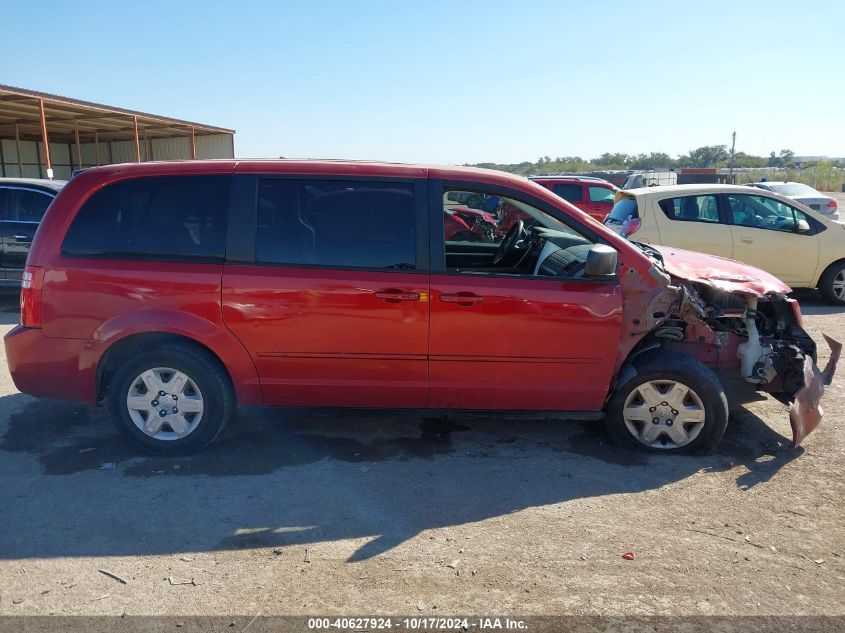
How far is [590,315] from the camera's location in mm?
4203

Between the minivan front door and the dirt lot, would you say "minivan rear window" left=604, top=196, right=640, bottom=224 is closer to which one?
the dirt lot

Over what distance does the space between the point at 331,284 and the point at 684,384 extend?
237 centimetres

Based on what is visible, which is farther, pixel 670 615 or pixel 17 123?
pixel 17 123

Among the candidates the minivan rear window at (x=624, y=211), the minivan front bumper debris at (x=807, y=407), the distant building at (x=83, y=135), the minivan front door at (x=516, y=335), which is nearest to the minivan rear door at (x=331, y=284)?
the minivan front door at (x=516, y=335)

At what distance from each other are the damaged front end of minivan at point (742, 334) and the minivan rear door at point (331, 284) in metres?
1.60

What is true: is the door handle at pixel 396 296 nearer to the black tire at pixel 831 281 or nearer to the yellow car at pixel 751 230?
the yellow car at pixel 751 230

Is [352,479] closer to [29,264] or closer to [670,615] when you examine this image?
[670,615]

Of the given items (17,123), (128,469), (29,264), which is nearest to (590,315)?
(128,469)

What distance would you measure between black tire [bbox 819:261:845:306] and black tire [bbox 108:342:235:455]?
27.9 ft

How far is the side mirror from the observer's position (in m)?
4.02

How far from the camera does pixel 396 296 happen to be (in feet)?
13.6

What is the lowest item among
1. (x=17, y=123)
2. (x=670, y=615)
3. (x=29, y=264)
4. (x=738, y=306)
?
(x=670, y=615)

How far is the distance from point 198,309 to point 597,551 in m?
2.74

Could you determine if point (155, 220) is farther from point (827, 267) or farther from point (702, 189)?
point (827, 267)
